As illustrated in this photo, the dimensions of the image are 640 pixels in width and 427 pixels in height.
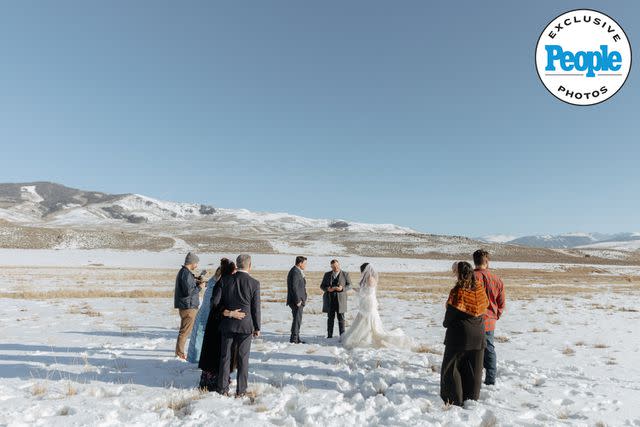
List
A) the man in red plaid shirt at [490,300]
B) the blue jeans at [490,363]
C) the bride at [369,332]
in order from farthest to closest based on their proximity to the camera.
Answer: the bride at [369,332], the blue jeans at [490,363], the man in red plaid shirt at [490,300]

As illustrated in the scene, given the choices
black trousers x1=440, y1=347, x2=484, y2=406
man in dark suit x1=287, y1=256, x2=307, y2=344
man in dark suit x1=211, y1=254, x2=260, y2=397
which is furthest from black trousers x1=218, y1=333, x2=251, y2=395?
man in dark suit x1=287, y1=256, x2=307, y2=344

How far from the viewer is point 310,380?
8445mm

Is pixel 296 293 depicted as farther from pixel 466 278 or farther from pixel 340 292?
pixel 466 278

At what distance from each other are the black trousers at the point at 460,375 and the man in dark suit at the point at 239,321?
11.0 ft

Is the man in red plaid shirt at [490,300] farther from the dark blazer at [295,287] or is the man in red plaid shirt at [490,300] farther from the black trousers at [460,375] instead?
the dark blazer at [295,287]

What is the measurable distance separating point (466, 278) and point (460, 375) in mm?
1753

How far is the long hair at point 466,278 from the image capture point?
7.02m

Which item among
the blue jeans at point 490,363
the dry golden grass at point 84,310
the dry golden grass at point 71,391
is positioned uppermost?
the blue jeans at point 490,363

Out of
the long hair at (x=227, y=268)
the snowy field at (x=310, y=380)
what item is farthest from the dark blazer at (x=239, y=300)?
the snowy field at (x=310, y=380)

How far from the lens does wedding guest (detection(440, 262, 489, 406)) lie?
7043mm

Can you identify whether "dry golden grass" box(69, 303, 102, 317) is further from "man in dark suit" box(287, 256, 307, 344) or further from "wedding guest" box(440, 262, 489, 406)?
"wedding guest" box(440, 262, 489, 406)

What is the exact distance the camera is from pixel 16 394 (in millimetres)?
7082

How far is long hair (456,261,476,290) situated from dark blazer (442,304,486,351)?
460 mm

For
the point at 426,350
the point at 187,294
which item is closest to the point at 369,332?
the point at 426,350
